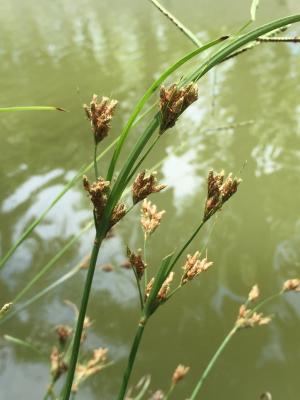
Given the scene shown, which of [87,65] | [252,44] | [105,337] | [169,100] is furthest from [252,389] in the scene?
[87,65]

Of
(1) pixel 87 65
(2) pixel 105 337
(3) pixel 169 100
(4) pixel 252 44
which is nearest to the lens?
(3) pixel 169 100

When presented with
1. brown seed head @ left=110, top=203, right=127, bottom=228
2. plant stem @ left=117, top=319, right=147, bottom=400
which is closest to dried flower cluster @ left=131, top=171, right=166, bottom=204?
brown seed head @ left=110, top=203, right=127, bottom=228

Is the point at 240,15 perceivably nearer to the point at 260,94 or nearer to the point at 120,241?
the point at 260,94

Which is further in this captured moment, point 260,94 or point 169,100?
point 260,94

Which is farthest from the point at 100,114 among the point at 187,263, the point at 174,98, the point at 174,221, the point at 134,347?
the point at 174,221

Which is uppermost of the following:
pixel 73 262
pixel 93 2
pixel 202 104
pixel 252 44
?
pixel 93 2

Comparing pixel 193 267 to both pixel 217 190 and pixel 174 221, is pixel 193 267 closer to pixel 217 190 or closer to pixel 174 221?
pixel 217 190
